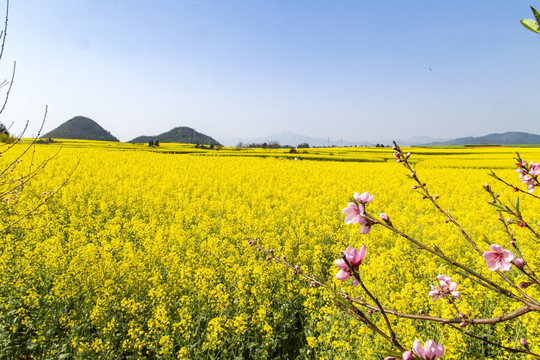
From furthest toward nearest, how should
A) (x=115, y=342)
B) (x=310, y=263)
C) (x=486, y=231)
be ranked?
(x=486, y=231) < (x=310, y=263) < (x=115, y=342)

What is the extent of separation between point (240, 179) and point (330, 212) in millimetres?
6833

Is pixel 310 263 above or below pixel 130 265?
below

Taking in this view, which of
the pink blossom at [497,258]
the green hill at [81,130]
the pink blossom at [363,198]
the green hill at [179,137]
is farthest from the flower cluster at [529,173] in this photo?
the green hill at [81,130]

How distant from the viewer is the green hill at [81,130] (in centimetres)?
12838

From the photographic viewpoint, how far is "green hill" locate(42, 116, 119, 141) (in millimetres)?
128375

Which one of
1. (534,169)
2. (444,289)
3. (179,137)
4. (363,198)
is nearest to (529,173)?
(534,169)

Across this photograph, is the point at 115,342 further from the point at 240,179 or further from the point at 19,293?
the point at 240,179

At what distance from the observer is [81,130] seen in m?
136

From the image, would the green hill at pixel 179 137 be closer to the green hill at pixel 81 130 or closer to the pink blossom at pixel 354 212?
the green hill at pixel 81 130

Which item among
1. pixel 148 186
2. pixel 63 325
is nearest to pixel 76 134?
pixel 148 186

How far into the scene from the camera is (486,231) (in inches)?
280

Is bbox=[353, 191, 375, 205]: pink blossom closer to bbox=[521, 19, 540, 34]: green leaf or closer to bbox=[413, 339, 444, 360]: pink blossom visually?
bbox=[413, 339, 444, 360]: pink blossom

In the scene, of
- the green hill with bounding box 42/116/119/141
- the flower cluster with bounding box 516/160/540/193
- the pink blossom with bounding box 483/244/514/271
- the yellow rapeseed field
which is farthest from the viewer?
the green hill with bounding box 42/116/119/141

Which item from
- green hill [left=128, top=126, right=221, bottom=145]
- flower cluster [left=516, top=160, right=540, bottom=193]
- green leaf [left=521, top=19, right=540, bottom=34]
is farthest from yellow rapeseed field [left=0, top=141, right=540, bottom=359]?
green hill [left=128, top=126, right=221, bottom=145]
